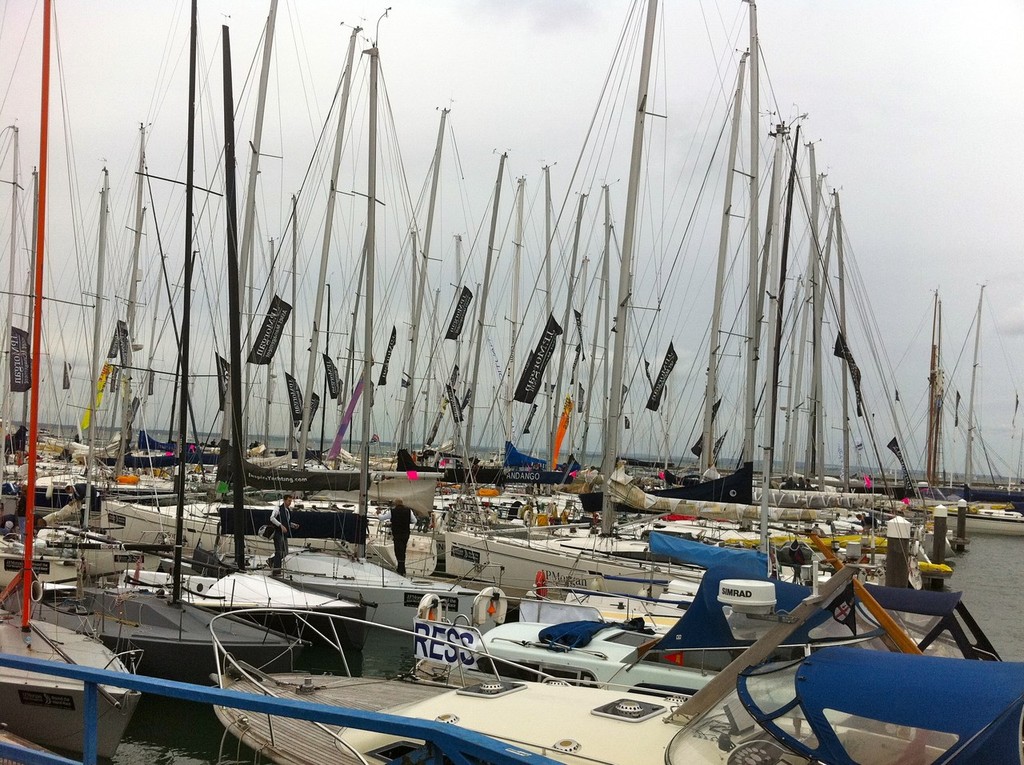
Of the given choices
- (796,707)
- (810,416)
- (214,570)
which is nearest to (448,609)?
(214,570)

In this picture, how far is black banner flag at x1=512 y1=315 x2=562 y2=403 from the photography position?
85.1 ft

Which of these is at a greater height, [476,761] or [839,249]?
[839,249]

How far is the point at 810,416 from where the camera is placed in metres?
41.8

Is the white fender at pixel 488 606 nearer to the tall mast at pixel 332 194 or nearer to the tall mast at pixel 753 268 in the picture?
the tall mast at pixel 753 268

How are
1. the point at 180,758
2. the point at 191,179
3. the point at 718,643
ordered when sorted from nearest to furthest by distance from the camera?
1. the point at 718,643
2. the point at 180,758
3. the point at 191,179

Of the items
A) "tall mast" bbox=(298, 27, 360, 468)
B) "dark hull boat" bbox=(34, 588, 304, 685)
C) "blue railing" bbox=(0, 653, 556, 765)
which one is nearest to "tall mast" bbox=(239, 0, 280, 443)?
"tall mast" bbox=(298, 27, 360, 468)

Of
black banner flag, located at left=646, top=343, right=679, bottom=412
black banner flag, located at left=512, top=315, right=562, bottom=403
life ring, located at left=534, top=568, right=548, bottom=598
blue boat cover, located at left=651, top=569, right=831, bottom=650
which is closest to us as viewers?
blue boat cover, located at left=651, top=569, right=831, bottom=650

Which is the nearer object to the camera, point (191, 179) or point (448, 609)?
point (191, 179)

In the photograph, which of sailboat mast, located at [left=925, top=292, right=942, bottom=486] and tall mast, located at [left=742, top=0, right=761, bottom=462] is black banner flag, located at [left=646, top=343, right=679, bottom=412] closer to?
tall mast, located at [left=742, top=0, right=761, bottom=462]

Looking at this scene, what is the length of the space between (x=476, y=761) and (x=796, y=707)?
7.57 feet

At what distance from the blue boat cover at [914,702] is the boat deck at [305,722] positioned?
2944mm

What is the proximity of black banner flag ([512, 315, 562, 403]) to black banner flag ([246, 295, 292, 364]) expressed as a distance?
719cm

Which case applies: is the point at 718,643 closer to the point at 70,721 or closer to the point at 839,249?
the point at 70,721

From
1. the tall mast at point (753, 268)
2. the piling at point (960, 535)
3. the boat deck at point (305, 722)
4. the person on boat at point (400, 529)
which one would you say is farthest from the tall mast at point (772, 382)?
the piling at point (960, 535)
